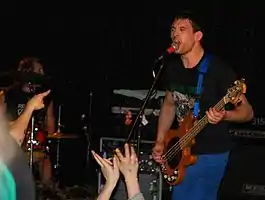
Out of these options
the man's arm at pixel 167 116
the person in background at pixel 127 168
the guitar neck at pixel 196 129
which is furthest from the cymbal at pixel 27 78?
the person in background at pixel 127 168

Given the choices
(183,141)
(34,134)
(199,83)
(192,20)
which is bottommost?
(34,134)

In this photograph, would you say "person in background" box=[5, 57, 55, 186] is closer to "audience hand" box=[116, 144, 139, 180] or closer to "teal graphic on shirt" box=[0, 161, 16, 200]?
"audience hand" box=[116, 144, 139, 180]

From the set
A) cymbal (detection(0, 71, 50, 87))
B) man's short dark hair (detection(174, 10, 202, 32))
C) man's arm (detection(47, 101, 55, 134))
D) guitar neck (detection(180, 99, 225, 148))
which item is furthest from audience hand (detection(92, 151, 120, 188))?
man's arm (detection(47, 101, 55, 134))

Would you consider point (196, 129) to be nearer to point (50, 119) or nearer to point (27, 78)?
point (27, 78)

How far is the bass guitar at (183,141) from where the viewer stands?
327 cm

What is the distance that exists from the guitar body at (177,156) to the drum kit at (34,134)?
962mm

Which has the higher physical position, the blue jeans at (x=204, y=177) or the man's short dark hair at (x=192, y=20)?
the man's short dark hair at (x=192, y=20)

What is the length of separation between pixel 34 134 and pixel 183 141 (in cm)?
192

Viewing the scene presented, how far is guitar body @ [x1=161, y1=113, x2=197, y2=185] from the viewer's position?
11.4 ft

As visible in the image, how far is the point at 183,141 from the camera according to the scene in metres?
3.53

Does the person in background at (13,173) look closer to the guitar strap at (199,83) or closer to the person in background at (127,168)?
the person in background at (127,168)

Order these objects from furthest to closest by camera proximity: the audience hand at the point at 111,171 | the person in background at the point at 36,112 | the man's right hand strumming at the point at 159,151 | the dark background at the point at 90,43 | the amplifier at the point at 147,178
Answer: the dark background at the point at 90,43
the person in background at the point at 36,112
the amplifier at the point at 147,178
the man's right hand strumming at the point at 159,151
the audience hand at the point at 111,171

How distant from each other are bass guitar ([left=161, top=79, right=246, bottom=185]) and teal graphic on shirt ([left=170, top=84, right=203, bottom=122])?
44 mm

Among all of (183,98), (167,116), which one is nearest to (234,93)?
(183,98)
